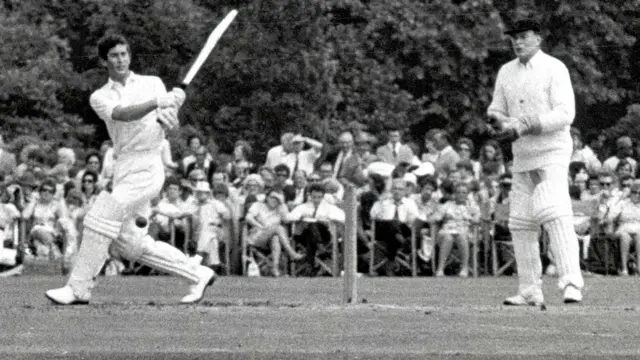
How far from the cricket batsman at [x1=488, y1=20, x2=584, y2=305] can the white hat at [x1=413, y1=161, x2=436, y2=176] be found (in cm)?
1185

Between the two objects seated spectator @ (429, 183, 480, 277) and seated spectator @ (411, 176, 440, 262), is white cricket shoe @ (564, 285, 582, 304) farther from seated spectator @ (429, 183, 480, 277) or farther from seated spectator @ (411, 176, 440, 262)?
seated spectator @ (411, 176, 440, 262)

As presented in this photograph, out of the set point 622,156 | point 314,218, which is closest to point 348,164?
point 314,218

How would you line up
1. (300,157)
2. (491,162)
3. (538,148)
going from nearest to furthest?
1. (538,148)
2. (300,157)
3. (491,162)

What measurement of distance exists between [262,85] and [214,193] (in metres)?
11.2

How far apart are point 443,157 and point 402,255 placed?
2754mm

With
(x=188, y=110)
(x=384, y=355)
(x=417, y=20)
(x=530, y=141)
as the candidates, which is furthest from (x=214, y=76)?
(x=384, y=355)

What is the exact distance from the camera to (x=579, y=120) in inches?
1826

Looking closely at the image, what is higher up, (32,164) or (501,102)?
(32,164)

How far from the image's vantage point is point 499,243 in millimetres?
27453

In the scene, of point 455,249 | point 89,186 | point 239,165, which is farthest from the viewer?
point 239,165

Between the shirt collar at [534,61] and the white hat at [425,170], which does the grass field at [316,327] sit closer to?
the shirt collar at [534,61]

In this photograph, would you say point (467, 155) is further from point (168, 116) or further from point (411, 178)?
point (168, 116)

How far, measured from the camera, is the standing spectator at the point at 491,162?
96.0 feet

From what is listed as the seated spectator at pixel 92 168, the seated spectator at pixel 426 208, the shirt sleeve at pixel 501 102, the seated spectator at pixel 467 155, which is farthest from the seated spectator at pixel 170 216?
the shirt sleeve at pixel 501 102
